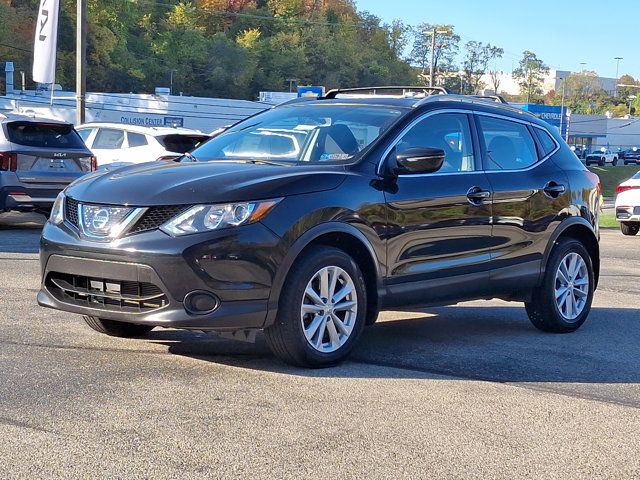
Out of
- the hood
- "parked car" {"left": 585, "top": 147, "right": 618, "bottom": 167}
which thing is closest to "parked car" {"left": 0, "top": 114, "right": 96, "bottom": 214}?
the hood

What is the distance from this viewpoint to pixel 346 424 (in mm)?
4715

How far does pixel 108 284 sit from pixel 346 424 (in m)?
1.74

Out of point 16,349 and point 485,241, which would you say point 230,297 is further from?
point 485,241

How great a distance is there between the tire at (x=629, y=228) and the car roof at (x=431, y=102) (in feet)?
38.1

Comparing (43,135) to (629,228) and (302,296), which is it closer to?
(302,296)

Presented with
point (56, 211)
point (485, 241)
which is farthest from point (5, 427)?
point (485, 241)

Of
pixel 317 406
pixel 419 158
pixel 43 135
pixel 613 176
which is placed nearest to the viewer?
pixel 317 406

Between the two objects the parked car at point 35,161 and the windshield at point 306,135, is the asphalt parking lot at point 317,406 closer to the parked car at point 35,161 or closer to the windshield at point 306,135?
the windshield at point 306,135

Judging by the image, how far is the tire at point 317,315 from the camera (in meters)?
5.60

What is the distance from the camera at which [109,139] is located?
1938cm

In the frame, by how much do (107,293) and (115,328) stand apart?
37.6 inches

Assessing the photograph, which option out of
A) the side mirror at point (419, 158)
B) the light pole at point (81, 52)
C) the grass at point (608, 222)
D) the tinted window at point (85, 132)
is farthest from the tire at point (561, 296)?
the light pole at point (81, 52)

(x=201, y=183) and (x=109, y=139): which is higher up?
(x=201, y=183)

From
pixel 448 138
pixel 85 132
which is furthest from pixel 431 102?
pixel 85 132
